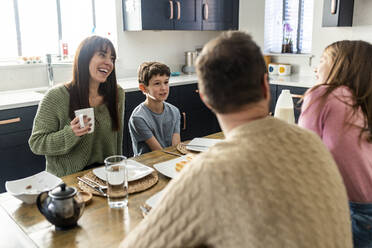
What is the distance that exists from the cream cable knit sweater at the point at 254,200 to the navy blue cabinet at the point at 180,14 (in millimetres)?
3155

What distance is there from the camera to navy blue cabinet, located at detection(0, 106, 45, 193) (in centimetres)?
261

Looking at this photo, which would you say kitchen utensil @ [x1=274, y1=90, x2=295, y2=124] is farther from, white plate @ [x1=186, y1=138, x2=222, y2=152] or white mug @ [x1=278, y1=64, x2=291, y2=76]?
white mug @ [x1=278, y1=64, x2=291, y2=76]

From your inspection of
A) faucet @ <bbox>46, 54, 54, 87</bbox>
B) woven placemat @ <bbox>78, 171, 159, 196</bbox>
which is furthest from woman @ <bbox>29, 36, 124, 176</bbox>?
faucet @ <bbox>46, 54, 54, 87</bbox>

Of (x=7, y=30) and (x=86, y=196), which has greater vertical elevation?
(x=7, y=30)

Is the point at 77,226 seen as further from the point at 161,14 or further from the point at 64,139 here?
the point at 161,14

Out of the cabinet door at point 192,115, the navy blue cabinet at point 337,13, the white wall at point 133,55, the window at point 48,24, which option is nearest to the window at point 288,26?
the navy blue cabinet at point 337,13

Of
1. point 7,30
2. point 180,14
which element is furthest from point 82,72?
point 180,14

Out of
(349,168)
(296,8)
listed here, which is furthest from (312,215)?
(296,8)

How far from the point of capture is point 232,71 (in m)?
0.70

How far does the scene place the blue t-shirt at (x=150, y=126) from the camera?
82.7 inches

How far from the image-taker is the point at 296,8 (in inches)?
165

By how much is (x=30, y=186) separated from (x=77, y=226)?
1.17ft

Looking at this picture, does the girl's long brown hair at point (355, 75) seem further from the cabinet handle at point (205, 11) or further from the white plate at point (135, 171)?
the cabinet handle at point (205, 11)

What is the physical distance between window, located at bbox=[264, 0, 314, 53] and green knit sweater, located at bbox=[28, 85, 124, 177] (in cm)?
292
